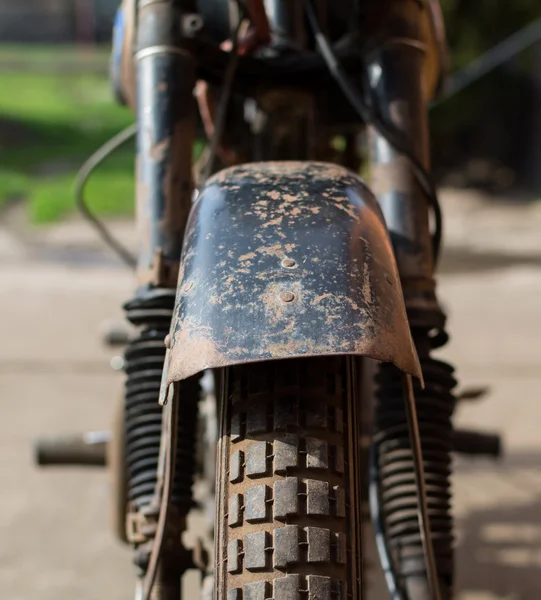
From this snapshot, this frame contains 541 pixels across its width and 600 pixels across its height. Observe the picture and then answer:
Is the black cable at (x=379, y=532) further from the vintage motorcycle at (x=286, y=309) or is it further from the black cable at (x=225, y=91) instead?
the black cable at (x=225, y=91)

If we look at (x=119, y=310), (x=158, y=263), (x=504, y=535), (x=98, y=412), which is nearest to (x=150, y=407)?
(x=158, y=263)

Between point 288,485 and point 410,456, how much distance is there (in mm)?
368

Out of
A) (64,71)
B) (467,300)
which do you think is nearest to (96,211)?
(467,300)

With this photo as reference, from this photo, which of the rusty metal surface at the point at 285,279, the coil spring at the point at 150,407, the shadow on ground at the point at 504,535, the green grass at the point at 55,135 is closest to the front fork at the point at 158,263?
the coil spring at the point at 150,407

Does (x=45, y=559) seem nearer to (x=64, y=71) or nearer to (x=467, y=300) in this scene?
(x=467, y=300)

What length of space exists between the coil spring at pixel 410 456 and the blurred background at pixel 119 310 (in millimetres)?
816

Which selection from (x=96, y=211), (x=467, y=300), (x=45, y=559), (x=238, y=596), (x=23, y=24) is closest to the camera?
(x=238, y=596)

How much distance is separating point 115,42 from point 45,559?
1.36 m

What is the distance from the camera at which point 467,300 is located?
498 cm

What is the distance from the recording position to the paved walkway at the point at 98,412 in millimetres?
2109

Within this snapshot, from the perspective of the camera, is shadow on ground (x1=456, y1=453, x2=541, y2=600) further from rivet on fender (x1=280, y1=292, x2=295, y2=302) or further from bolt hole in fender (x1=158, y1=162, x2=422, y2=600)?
rivet on fender (x1=280, y1=292, x2=295, y2=302)

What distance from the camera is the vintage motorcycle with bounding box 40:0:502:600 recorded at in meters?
1.01

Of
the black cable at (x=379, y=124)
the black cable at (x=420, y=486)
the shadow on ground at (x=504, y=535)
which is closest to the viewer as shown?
the black cable at (x=420, y=486)

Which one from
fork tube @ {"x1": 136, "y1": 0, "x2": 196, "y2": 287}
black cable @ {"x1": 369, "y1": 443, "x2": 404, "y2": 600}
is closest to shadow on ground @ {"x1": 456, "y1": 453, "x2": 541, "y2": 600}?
black cable @ {"x1": 369, "y1": 443, "x2": 404, "y2": 600}
